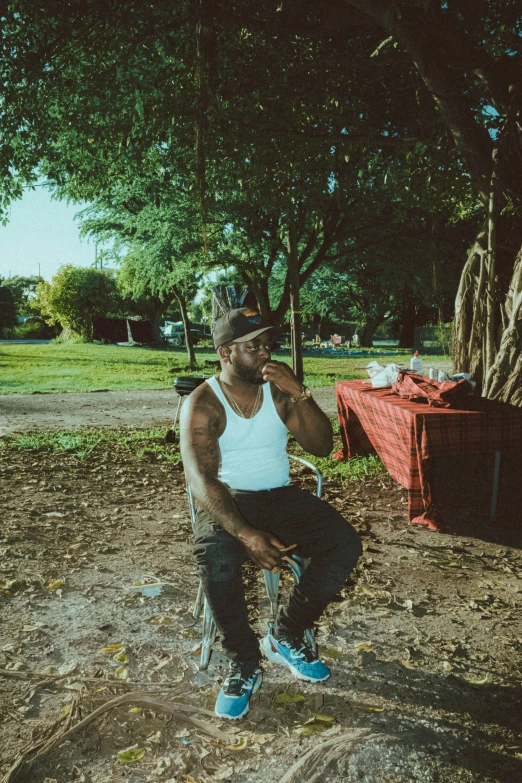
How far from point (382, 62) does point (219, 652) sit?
22.1 ft

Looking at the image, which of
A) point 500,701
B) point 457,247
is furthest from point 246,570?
point 457,247

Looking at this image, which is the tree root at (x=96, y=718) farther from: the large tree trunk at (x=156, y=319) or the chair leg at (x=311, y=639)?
the large tree trunk at (x=156, y=319)

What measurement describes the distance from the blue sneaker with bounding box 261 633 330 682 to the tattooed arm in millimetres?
565

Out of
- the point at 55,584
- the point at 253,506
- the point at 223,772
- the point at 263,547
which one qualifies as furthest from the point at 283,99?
the point at 223,772

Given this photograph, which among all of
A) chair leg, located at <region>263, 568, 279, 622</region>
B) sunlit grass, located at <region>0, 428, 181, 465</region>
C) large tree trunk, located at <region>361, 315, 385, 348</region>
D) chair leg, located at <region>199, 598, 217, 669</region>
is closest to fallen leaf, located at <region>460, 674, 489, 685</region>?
chair leg, located at <region>263, 568, 279, 622</region>

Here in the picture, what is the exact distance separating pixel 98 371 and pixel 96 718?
1927 centimetres

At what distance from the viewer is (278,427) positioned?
10.6ft

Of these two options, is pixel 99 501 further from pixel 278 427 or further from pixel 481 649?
pixel 481 649

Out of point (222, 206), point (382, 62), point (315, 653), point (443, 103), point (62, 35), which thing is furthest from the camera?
point (222, 206)

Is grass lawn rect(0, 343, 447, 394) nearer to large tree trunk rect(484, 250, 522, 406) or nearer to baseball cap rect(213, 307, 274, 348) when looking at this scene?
large tree trunk rect(484, 250, 522, 406)

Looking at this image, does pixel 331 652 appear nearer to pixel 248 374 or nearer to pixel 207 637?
pixel 207 637

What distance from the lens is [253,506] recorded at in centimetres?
318

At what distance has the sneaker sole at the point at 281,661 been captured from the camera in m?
2.98

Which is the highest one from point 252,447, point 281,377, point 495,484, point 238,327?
point 238,327
